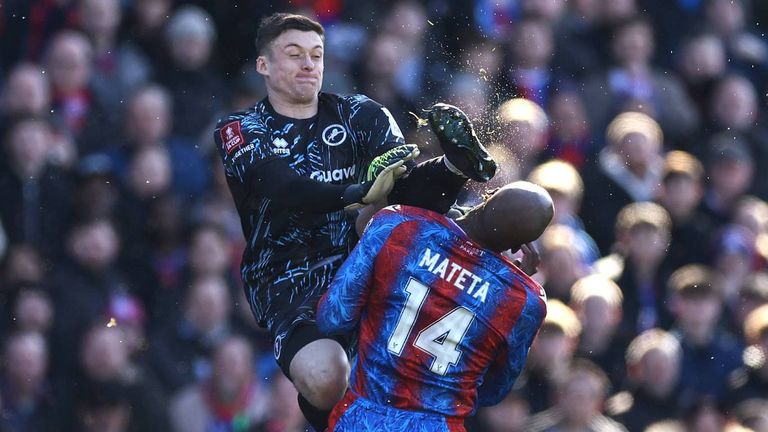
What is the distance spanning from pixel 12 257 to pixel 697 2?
6607mm

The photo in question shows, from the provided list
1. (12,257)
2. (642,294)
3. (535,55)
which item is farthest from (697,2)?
(12,257)

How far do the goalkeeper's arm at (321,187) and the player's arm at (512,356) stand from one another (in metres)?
0.77

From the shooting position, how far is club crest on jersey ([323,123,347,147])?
24.2ft

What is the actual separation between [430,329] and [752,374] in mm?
4992

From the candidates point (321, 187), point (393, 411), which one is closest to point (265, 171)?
point (321, 187)

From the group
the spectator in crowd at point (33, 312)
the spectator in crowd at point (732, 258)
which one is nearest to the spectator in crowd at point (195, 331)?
the spectator in crowd at point (33, 312)

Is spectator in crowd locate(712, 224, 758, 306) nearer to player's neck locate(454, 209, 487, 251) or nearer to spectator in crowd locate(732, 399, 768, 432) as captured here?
spectator in crowd locate(732, 399, 768, 432)

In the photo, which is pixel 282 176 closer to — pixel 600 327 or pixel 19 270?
pixel 19 270

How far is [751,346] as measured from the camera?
11.0 meters

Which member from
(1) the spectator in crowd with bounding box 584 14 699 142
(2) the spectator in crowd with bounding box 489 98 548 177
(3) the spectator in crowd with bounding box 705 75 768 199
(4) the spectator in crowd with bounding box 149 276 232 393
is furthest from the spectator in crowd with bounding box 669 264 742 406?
(4) the spectator in crowd with bounding box 149 276 232 393

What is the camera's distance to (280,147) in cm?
722

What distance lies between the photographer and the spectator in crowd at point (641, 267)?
11.1 meters

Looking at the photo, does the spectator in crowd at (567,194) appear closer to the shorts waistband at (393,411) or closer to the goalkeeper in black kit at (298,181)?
the goalkeeper in black kit at (298,181)

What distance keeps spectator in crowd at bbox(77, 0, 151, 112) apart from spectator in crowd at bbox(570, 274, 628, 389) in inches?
136
